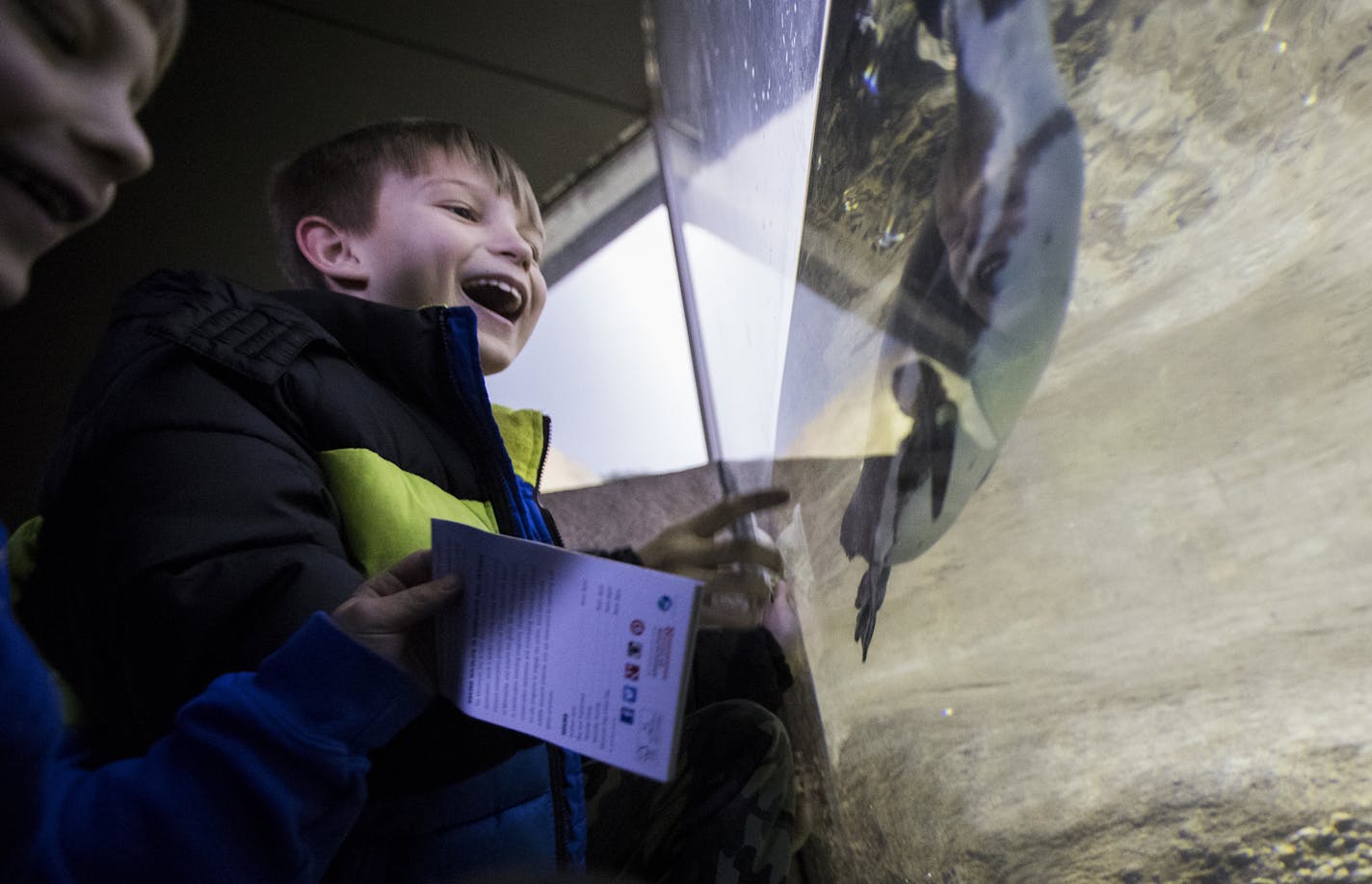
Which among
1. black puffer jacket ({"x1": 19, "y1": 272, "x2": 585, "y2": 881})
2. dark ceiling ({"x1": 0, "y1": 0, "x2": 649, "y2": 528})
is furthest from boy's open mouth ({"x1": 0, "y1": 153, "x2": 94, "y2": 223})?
dark ceiling ({"x1": 0, "y1": 0, "x2": 649, "y2": 528})

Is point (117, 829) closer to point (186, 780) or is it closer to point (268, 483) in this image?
point (186, 780)

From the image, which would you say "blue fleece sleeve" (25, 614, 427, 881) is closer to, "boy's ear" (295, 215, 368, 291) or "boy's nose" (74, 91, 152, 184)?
"boy's nose" (74, 91, 152, 184)

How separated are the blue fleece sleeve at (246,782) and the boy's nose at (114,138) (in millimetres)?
182

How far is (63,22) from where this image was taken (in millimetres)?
275

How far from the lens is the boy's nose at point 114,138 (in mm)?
290

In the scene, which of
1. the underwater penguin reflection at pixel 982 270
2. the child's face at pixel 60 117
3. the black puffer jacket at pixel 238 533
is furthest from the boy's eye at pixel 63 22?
the underwater penguin reflection at pixel 982 270

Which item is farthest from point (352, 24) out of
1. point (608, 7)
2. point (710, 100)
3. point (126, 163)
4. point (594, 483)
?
point (126, 163)

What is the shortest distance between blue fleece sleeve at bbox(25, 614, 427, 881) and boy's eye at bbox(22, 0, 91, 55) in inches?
8.4

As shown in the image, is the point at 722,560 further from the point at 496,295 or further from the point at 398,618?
the point at 496,295

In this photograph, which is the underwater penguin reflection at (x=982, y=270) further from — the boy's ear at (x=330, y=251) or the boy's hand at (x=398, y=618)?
the boy's ear at (x=330, y=251)

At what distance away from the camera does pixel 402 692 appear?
315 millimetres

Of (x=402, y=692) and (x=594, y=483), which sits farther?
(x=594, y=483)

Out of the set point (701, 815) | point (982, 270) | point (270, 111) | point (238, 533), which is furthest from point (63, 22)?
point (270, 111)

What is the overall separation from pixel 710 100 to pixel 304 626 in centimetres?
72
